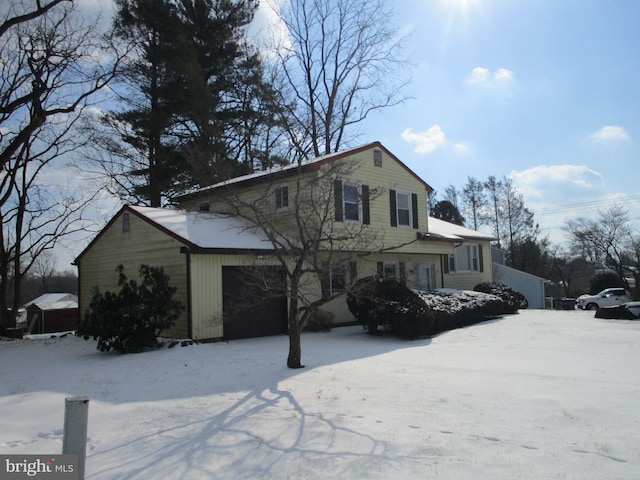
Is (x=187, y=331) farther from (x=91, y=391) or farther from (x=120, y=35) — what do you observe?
(x=120, y=35)

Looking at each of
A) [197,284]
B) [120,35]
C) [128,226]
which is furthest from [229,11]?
[197,284]

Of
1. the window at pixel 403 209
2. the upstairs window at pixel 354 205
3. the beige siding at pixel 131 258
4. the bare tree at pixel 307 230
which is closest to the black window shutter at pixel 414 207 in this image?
the window at pixel 403 209

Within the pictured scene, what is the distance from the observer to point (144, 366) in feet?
33.8

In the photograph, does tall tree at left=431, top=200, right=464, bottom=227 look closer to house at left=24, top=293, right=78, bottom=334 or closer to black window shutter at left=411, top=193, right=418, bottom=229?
black window shutter at left=411, top=193, right=418, bottom=229

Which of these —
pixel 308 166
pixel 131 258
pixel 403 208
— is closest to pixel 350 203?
pixel 308 166

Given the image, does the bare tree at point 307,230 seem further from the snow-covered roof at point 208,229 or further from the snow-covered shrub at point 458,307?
the snow-covered shrub at point 458,307

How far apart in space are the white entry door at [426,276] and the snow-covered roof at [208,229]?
29.1 ft

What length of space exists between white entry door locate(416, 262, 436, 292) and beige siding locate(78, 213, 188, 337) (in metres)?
11.6

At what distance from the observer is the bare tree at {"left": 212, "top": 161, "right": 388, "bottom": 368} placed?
9430 mm

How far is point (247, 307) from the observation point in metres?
14.4

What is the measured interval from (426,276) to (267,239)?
9.78 m

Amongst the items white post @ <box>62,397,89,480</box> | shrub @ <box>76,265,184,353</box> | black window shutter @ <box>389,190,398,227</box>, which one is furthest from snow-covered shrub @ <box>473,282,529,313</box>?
white post @ <box>62,397,89,480</box>

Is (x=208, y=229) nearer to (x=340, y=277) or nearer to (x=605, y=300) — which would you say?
(x=340, y=277)

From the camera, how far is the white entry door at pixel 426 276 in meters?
22.5
